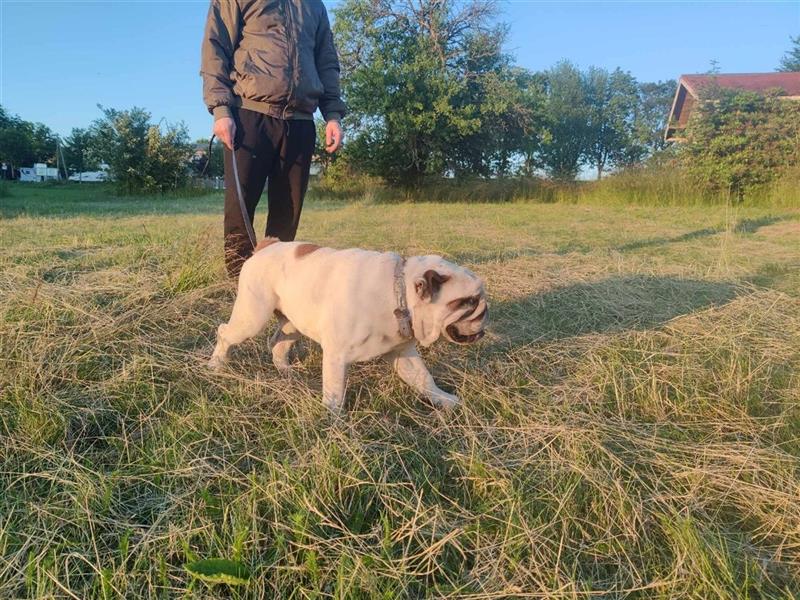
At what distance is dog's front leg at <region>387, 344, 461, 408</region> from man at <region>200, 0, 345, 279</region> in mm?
1932

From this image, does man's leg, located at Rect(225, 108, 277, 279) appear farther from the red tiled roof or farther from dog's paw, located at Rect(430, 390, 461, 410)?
the red tiled roof

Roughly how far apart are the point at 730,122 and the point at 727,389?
17005mm

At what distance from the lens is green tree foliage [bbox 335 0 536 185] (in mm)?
20422

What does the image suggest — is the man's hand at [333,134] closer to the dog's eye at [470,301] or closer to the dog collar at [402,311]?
the dog collar at [402,311]

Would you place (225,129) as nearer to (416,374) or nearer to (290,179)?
(290,179)

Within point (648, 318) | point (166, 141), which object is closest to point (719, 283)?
point (648, 318)

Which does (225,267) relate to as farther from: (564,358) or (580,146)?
(580,146)

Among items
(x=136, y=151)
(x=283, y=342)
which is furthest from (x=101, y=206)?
(x=283, y=342)

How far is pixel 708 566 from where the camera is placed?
1.58m

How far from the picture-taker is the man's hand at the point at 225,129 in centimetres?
371

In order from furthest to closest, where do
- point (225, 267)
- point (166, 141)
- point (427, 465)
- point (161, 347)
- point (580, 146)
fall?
point (580, 146) → point (166, 141) → point (225, 267) → point (161, 347) → point (427, 465)

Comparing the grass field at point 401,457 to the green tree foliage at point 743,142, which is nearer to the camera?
the grass field at point 401,457

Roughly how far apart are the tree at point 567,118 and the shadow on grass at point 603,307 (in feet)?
137

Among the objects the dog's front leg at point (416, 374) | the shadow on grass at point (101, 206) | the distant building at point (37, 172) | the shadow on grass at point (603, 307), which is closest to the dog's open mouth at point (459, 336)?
the dog's front leg at point (416, 374)
